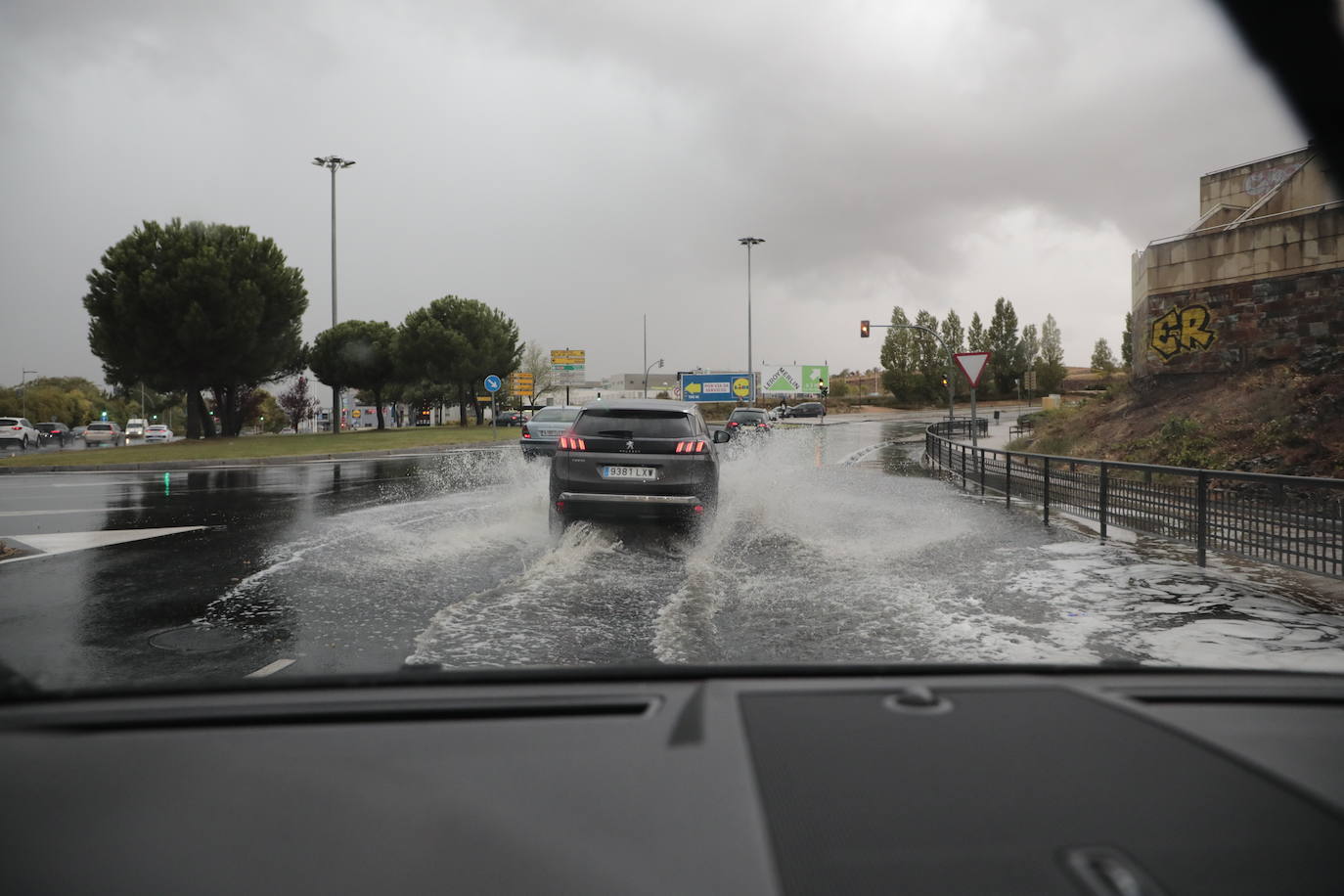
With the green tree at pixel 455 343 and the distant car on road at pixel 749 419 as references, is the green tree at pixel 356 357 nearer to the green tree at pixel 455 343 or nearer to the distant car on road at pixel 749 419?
the green tree at pixel 455 343

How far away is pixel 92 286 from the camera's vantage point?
39219mm

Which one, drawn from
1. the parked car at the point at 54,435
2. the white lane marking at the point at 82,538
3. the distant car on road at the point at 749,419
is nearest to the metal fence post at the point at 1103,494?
the white lane marking at the point at 82,538

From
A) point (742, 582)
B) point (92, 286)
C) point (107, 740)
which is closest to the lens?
point (107, 740)

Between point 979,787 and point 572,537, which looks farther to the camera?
point 572,537

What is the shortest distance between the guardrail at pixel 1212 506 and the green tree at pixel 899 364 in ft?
283

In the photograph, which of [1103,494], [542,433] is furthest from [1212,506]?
[542,433]

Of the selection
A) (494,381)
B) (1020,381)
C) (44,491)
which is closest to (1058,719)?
(44,491)

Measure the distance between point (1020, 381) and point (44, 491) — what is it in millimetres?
87242

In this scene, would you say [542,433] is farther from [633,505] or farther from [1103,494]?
[1103,494]

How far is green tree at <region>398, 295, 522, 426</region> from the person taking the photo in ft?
212

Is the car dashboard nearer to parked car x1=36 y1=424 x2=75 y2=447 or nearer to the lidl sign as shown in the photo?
parked car x1=36 y1=424 x2=75 y2=447

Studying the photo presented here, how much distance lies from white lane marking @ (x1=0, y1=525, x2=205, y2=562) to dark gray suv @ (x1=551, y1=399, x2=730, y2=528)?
4.83m

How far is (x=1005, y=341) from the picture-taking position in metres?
91.5

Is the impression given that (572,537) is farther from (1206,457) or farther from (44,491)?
(44,491)
